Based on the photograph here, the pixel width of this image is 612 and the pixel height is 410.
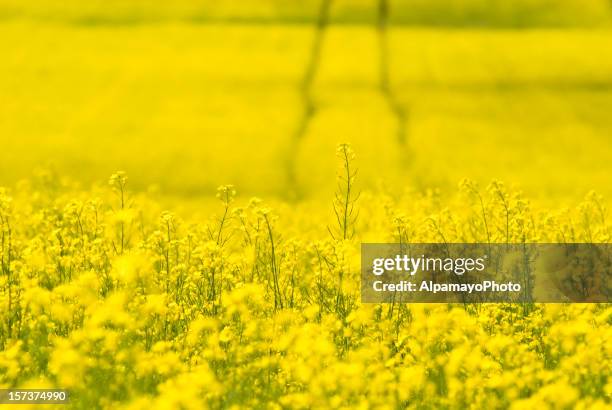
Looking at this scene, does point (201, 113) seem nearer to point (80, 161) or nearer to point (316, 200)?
point (80, 161)

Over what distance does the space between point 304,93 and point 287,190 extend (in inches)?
126

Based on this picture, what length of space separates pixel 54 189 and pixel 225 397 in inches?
254

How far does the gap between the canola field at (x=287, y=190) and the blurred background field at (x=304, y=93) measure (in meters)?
0.05

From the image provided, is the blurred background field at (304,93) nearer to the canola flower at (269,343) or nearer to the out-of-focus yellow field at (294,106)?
the out-of-focus yellow field at (294,106)

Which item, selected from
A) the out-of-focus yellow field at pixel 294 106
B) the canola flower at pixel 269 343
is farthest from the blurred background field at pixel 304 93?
the canola flower at pixel 269 343

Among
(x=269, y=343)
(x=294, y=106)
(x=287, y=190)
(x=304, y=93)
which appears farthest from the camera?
(x=304, y=93)

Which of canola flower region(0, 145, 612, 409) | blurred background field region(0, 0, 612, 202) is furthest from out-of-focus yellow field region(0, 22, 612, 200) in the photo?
canola flower region(0, 145, 612, 409)

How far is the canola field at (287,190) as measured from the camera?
402 cm

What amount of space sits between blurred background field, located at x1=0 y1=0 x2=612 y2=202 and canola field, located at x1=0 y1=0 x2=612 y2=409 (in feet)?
0.17

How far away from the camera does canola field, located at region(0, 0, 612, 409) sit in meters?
4.02

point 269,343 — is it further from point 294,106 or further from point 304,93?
point 304,93

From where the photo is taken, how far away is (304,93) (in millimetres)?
14266

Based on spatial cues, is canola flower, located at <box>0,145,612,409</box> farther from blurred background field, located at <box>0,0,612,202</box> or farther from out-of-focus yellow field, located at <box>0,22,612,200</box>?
out-of-focus yellow field, located at <box>0,22,612,200</box>

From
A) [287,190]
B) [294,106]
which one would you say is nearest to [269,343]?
[287,190]
